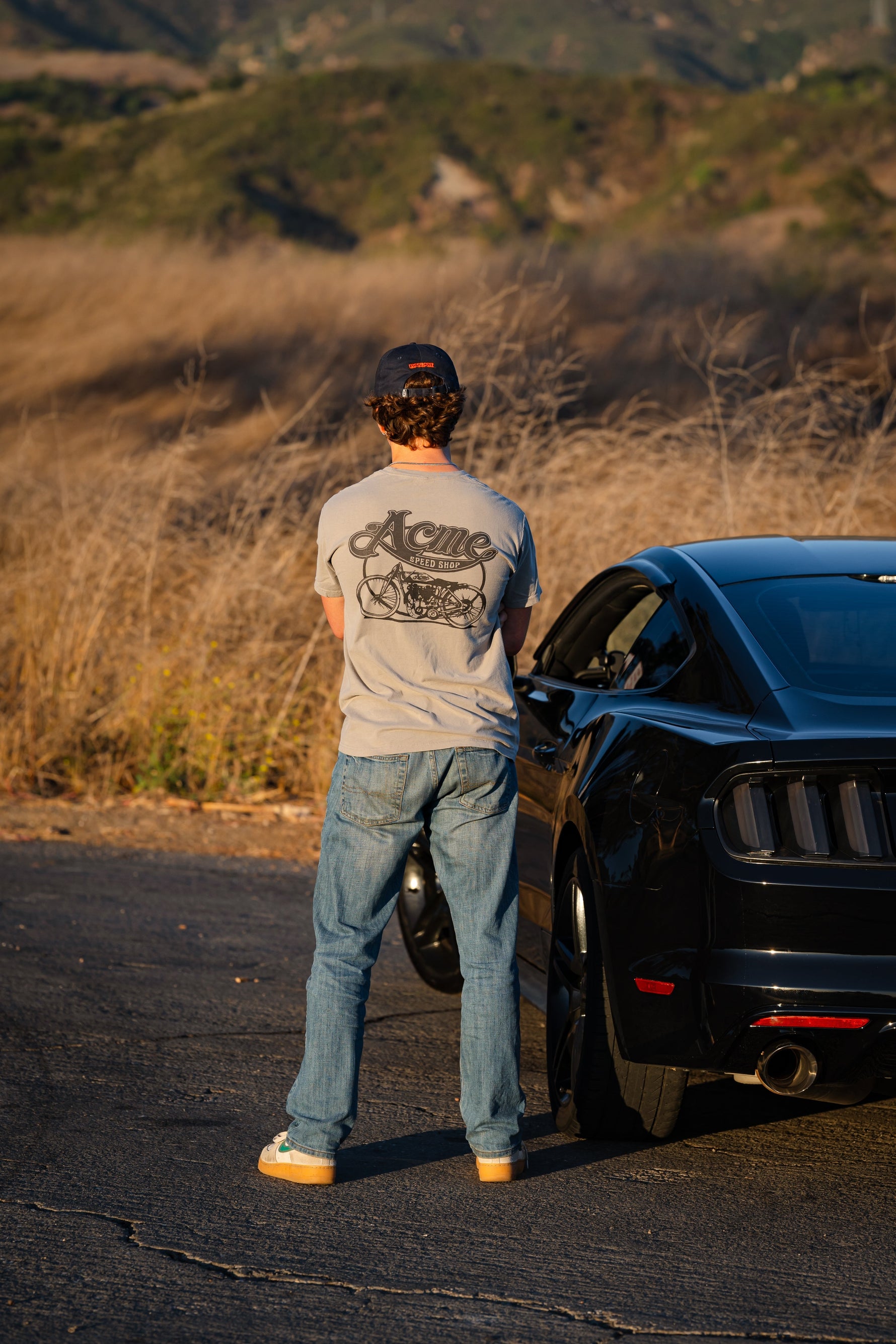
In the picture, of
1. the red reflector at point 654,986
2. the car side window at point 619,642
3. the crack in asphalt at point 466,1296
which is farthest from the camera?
the car side window at point 619,642

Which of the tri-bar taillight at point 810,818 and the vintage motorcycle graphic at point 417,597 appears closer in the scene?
the tri-bar taillight at point 810,818

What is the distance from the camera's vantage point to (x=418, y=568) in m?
4.02

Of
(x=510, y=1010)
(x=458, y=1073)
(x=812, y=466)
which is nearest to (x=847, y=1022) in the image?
(x=510, y=1010)

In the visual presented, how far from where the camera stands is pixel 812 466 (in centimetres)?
1171

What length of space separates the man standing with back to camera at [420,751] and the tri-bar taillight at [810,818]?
0.57m

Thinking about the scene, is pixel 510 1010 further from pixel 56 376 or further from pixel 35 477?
pixel 56 376

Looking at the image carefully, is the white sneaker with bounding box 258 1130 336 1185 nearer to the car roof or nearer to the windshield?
the windshield

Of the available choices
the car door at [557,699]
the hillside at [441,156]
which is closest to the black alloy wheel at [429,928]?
the car door at [557,699]

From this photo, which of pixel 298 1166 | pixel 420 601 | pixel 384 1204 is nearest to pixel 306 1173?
pixel 298 1166

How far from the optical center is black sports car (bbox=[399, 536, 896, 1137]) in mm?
3818

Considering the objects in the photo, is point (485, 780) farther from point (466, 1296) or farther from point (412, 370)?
point (466, 1296)

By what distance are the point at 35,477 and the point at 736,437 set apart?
221 inches

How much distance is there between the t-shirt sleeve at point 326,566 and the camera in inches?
160

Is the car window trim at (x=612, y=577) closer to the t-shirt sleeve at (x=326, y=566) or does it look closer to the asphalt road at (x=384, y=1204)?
the t-shirt sleeve at (x=326, y=566)
